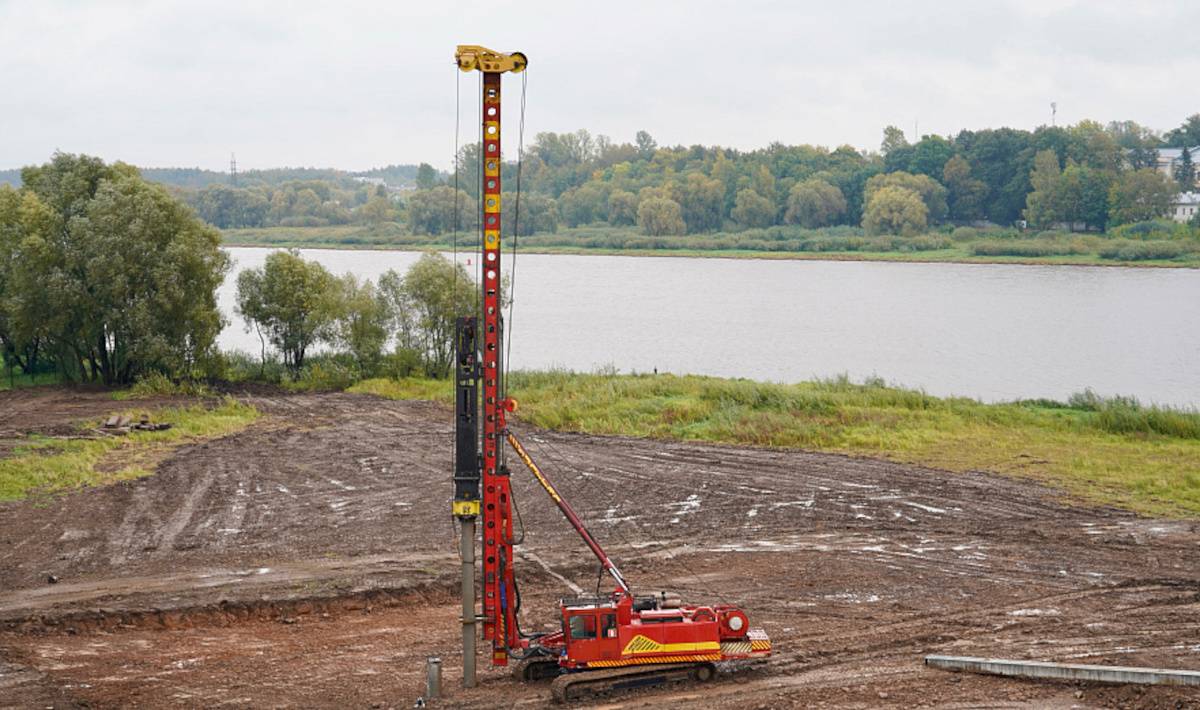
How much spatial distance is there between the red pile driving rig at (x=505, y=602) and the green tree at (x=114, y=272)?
30754 millimetres

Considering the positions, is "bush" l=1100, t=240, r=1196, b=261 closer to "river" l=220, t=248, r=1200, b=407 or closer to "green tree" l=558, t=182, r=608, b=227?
"river" l=220, t=248, r=1200, b=407

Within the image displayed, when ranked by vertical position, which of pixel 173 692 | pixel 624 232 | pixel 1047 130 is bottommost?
pixel 173 692

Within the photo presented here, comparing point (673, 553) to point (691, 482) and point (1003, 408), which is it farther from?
point (1003, 408)

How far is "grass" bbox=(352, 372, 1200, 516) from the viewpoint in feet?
81.4

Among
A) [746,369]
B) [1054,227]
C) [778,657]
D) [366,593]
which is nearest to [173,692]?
[366,593]

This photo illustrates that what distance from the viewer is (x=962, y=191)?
110125 millimetres

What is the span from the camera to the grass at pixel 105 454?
2500 centimetres

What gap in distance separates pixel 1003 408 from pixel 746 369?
17497 mm

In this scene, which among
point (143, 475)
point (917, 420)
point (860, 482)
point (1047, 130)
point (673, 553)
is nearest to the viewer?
point (673, 553)

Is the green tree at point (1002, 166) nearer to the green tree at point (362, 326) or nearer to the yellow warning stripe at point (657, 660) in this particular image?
the green tree at point (362, 326)

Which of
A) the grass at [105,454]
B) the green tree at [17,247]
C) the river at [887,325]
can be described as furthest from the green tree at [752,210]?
the grass at [105,454]

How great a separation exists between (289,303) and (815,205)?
3109 inches

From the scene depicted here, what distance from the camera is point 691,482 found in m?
24.7

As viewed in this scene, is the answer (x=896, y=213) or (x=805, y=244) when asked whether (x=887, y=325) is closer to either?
(x=896, y=213)
